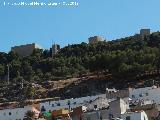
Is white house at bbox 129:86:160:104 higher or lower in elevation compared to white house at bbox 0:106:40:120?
higher

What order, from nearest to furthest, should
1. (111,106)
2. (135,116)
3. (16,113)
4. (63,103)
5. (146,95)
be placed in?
(135,116), (111,106), (146,95), (16,113), (63,103)

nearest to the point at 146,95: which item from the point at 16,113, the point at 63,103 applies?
the point at 63,103

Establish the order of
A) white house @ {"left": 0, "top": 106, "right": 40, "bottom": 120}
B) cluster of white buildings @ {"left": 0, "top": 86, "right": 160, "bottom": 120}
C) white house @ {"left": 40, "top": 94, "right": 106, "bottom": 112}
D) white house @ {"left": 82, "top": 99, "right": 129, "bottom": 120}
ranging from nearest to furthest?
cluster of white buildings @ {"left": 0, "top": 86, "right": 160, "bottom": 120}, white house @ {"left": 82, "top": 99, "right": 129, "bottom": 120}, white house @ {"left": 0, "top": 106, "right": 40, "bottom": 120}, white house @ {"left": 40, "top": 94, "right": 106, "bottom": 112}

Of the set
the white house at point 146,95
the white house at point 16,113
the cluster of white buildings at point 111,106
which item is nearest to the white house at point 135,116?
the cluster of white buildings at point 111,106

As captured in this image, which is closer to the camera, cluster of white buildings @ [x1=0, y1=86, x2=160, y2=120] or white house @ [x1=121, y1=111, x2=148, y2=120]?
white house @ [x1=121, y1=111, x2=148, y2=120]

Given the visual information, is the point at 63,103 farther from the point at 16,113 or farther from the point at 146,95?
the point at 146,95

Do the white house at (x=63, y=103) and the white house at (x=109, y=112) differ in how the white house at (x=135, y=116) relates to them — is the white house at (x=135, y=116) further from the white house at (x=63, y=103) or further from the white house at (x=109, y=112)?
the white house at (x=63, y=103)

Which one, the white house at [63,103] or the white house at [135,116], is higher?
the white house at [63,103]

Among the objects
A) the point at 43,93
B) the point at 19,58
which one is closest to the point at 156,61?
the point at 43,93

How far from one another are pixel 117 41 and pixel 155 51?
2686 centimetres

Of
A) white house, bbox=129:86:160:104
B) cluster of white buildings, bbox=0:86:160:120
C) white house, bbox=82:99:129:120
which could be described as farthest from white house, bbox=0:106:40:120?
white house, bbox=82:99:129:120

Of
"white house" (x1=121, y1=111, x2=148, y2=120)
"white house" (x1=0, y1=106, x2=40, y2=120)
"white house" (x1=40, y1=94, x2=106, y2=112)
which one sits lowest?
"white house" (x1=121, y1=111, x2=148, y2=120)

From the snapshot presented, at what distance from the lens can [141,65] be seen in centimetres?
8088

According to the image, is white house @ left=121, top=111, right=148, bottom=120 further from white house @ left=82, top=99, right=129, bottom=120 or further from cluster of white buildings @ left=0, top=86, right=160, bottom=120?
white house @ left=82, top=99, right=129, bottom=120
